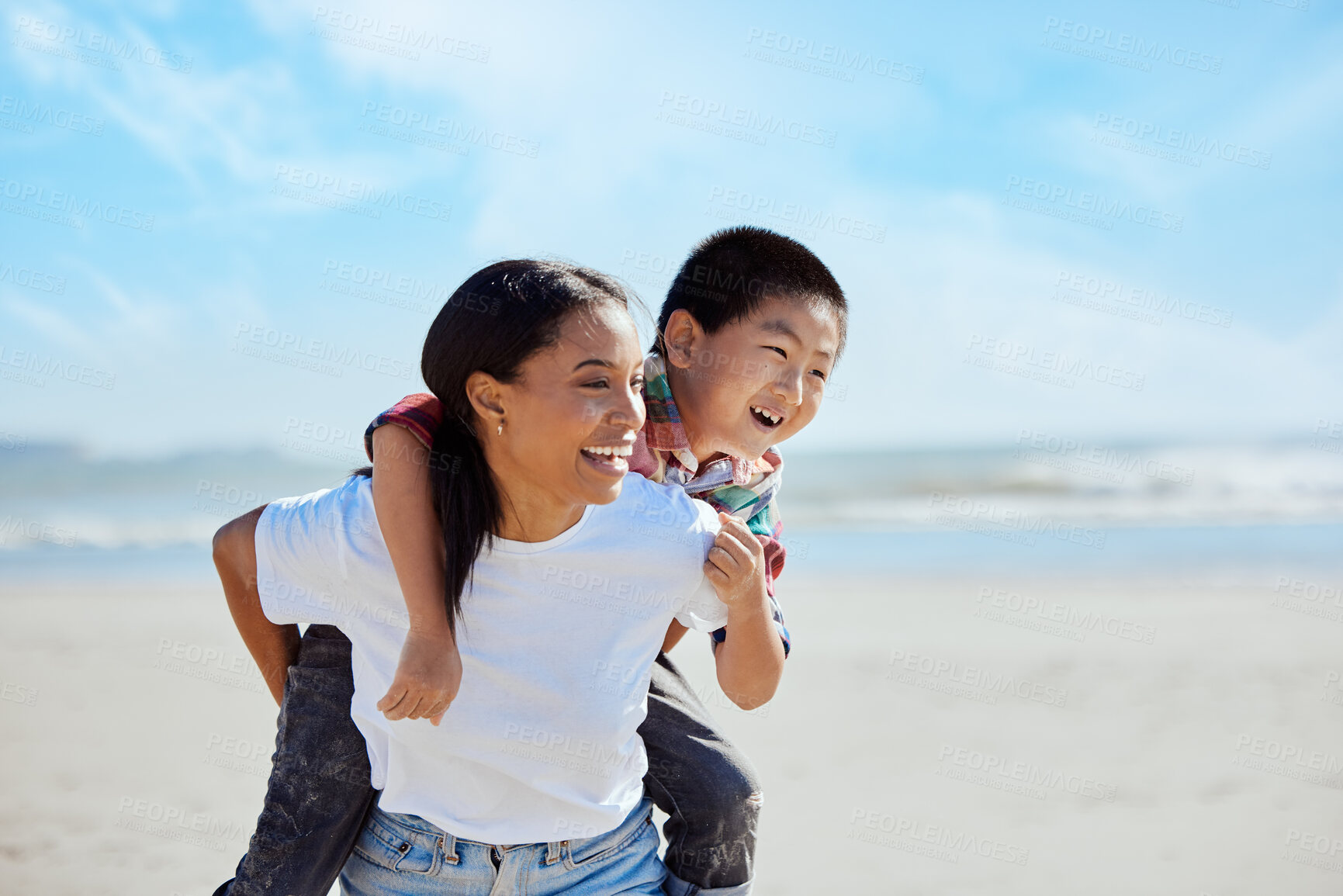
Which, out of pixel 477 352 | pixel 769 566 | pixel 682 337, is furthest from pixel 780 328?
pixel 477 352

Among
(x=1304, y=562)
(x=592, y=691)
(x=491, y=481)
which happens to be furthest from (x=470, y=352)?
(x=1304, y=562)

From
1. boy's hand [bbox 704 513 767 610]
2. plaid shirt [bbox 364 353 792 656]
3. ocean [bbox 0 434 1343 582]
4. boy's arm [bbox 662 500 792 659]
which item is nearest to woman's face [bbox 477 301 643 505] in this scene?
boy's hand [bbox 704 513 767 610]

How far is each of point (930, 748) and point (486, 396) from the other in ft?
15.7

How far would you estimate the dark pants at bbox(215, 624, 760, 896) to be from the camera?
2145 mm

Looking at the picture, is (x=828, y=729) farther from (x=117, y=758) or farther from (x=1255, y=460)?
(x=1255, y=460)

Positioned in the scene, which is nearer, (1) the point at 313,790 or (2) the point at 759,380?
(1) the point at 313,790

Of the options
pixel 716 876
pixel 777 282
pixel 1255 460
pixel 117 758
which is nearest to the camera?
pixel 716 876

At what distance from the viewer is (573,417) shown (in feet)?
6.40

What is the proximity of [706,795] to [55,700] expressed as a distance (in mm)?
5760

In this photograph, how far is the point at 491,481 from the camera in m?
2.02

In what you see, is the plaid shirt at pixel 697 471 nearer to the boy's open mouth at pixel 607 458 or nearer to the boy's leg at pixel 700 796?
the boy's leg at pixel 700 796

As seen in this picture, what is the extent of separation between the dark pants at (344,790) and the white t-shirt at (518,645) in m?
0.15

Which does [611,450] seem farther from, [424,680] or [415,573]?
[424,680]

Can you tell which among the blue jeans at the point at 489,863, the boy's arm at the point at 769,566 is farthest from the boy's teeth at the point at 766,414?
the blue jeans at the point at 489,863
